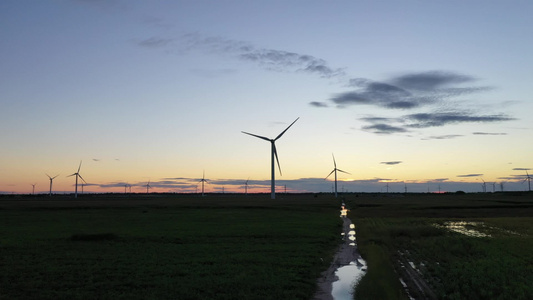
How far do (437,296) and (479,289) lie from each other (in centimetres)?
259

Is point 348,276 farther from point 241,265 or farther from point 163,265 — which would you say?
point 163,265

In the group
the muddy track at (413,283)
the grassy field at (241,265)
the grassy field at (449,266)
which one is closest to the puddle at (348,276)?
the grassy field at (449,266)

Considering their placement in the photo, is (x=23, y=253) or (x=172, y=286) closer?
(x=172, y=286)

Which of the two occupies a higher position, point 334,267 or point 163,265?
point 163,265

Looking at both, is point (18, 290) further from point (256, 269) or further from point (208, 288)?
point (256, 269)

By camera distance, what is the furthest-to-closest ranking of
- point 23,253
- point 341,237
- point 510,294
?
point 341,237, point 23,253, point 510,294

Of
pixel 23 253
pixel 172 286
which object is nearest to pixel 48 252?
pixel 23 253

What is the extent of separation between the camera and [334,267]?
A: 93.2ft

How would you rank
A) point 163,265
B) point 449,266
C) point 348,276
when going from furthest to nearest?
point 163,265 → point 449,266 → point 348,276

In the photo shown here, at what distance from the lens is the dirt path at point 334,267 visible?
827 inches

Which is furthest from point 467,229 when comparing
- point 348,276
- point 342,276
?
point 342,276

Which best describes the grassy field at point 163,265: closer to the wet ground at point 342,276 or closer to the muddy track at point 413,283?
the wet ground at point 342,276

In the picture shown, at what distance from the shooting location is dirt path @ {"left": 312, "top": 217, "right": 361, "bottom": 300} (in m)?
21.0

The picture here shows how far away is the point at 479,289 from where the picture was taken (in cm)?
2067
